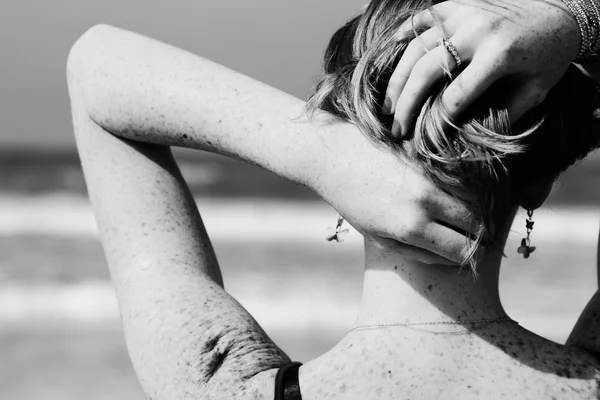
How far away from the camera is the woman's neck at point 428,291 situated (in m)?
1.05

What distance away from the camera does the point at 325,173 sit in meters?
0.94

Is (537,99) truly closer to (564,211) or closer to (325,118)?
(325,118)

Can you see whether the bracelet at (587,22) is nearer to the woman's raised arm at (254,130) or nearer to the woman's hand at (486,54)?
the woman's hand at (486,54)

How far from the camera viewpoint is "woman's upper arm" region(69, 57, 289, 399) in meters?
1.10

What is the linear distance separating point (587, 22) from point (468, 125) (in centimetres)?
22

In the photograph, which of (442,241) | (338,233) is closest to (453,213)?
(442,241)

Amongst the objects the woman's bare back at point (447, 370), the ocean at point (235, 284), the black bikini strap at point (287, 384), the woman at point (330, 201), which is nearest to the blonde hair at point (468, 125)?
the woman at point (330, 201)

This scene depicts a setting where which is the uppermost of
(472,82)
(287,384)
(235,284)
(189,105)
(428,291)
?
(472,82)

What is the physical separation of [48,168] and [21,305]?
15691 millimetres

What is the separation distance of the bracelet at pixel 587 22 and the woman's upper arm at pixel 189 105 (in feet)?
1.22

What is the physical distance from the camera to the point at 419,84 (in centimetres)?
91

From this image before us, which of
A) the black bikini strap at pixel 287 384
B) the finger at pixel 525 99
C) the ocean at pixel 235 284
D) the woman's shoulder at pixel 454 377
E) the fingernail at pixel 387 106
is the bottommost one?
the ocean at pixel 235 284

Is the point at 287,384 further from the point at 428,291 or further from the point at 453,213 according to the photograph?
the point at 453,213

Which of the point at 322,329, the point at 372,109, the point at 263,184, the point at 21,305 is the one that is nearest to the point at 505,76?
the point at 372,109
